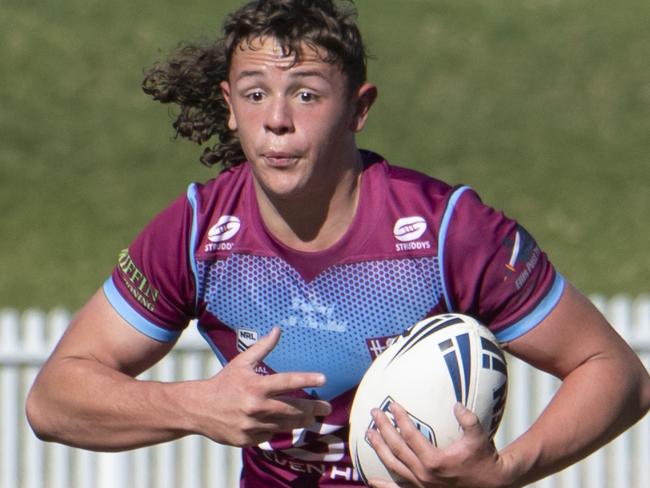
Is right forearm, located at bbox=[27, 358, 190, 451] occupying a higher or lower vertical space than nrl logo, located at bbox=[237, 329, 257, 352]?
lower

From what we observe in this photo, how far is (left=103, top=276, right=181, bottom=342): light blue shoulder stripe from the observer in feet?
14.1

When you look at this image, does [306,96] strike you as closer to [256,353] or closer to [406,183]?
[406,183]

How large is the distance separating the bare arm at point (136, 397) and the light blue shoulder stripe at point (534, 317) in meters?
0.56

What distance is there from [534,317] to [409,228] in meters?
0.42

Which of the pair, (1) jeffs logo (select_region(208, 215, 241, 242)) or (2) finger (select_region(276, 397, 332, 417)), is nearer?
(2) finger (select_region(276, 397, 332, 417))

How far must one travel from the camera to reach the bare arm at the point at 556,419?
3584mm

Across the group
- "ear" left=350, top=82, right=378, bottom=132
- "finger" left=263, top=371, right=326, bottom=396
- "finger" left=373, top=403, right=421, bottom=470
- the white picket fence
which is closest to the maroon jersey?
"ear" left=350, top=82, right=378, bottom=132

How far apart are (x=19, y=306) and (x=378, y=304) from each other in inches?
345

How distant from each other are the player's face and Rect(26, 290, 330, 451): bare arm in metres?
0.51

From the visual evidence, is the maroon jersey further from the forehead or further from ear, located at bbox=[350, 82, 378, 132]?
the forehead

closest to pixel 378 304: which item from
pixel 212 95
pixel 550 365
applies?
pixel 550 365

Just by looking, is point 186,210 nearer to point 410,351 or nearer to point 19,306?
point 410,351

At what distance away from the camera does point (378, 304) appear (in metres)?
4.11

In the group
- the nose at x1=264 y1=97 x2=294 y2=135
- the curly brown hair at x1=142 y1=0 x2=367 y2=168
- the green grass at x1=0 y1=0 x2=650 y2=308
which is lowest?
the nose at x1=264 y1=97 x2=294 y2=135
